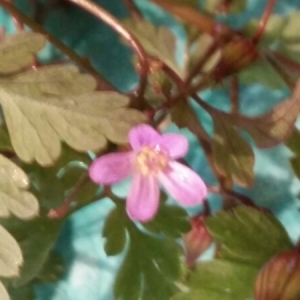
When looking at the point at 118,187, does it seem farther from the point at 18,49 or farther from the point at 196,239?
the point at 18,49

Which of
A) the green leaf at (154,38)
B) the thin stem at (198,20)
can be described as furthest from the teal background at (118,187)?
the thin stem at (198,20)

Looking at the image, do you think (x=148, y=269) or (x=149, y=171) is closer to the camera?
(x=149, y=171)

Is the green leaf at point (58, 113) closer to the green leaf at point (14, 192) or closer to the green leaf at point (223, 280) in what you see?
the green leaf at point (14, 192)

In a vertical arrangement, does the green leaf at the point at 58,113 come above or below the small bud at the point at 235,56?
below

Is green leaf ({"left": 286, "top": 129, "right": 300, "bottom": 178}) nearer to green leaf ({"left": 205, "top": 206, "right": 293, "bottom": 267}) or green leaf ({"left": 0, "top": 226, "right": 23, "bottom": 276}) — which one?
green leaf ({"left": 205, "top": 206, "right": 293, "bottom": 267})

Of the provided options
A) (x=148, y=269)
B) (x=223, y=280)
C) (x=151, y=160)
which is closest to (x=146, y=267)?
(x=148, y=269)

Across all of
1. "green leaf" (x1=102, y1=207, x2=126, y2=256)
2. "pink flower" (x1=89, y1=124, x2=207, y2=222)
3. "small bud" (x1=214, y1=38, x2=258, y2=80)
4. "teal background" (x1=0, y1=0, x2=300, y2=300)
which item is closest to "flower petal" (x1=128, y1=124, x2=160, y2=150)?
"pink flower" (x1=89, y1=124, x2=207, y2=222)
